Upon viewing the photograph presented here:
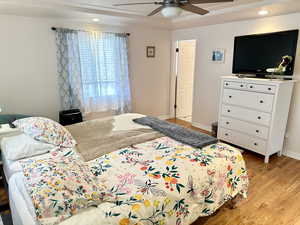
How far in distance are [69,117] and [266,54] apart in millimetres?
3531

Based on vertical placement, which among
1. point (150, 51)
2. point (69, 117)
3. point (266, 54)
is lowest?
point (69, 117)

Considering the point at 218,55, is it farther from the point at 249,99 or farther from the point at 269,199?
the point at 269,199

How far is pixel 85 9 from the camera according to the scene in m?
3.02

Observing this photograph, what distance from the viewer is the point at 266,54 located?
127 inches

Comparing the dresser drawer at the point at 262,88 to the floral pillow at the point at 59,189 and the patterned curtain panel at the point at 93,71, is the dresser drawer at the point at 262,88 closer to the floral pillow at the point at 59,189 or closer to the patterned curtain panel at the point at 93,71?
the patterned curtain panel at the point at 93,71

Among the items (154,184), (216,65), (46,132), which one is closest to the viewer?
(154,184)

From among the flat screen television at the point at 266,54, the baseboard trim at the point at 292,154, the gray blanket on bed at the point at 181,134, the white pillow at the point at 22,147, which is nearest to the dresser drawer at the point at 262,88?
the flat screen television at the point at 266,54

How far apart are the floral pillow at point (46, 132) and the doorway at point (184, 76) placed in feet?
12.1

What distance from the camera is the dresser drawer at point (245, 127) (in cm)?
309

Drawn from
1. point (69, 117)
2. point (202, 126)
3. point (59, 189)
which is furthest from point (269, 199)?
point (69, 117)

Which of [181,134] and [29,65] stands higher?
[29,65]

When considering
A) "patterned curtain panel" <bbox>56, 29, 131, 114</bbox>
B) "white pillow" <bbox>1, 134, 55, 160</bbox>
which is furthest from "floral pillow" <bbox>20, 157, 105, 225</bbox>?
"patterned curtain panel" <bbox>56, 29, 131, 114</bbox>

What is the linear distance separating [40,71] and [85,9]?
1382 millimetres

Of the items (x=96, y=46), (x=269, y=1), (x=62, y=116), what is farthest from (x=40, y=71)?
A: (x=269, y=1)
